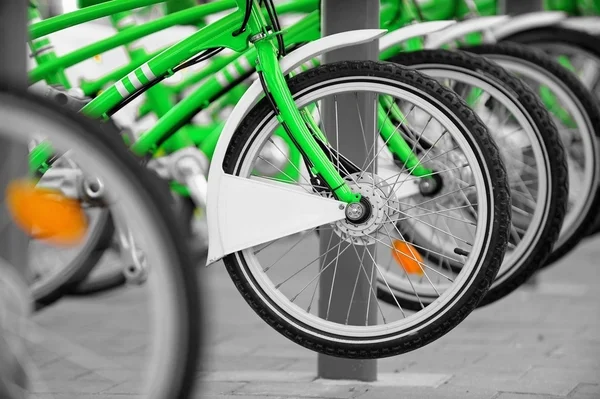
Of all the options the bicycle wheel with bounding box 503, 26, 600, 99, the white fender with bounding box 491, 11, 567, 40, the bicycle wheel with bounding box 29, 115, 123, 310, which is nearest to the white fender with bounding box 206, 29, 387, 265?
the bicycle wheel with bounding box 29, 115, 123, 310

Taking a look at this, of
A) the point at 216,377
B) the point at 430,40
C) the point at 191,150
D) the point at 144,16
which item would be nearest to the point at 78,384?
the point at 216,377

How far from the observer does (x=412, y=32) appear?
325 centimetres

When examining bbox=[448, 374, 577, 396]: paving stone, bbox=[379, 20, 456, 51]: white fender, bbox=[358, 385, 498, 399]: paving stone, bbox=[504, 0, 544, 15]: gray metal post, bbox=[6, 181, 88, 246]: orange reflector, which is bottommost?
bbox=[358, 385, 498, 399]: paving stone

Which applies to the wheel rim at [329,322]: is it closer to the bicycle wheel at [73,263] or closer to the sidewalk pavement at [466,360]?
the sidewalk pavement at [466,360]

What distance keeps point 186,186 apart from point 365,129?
1.46 m

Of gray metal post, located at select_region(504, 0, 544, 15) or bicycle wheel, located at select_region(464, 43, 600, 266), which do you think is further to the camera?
gray metal post, located at select_region(504, 0, 544, 15)

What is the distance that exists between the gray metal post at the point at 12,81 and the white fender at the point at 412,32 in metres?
1.45

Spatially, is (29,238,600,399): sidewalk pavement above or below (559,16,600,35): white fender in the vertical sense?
below

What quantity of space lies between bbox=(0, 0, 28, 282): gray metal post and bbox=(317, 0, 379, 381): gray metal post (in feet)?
4.12

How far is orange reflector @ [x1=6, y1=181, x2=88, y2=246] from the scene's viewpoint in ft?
6.32

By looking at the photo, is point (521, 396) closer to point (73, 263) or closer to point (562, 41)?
point (562, 41)

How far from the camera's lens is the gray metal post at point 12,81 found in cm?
195

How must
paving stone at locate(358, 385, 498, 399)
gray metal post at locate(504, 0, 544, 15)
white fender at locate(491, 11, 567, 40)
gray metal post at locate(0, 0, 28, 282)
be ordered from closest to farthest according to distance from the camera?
gray metal post at locate(0, 0, 28, 282)
paving stone at locate(358, 385, 498, 399)
white fender at locate(491, 11, 567, 40)
gray metal post at locate(504, 0, 544, 15)

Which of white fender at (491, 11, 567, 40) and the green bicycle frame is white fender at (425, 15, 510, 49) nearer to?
white fender at (491, 11, 567, 40)
